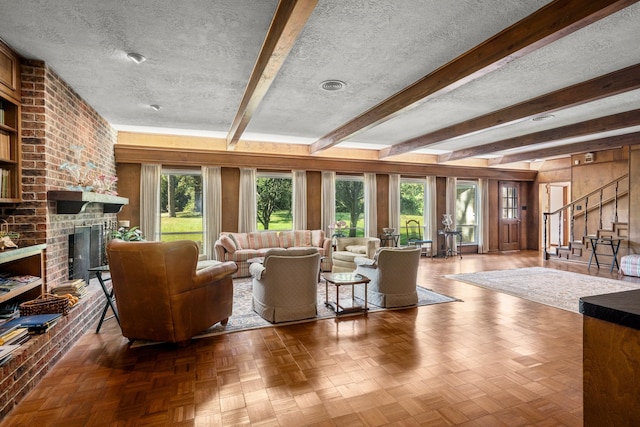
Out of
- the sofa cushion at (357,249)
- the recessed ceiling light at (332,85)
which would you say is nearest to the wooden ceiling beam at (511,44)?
the recessed ceiling light at (332,85)

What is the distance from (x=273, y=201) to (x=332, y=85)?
4.38 m

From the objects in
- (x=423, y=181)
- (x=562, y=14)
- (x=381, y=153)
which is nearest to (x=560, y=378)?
(x=562, y=14)

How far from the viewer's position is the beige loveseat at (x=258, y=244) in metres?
6.29

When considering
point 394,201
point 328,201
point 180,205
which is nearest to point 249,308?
point 180,205

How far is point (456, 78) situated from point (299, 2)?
1.85 m

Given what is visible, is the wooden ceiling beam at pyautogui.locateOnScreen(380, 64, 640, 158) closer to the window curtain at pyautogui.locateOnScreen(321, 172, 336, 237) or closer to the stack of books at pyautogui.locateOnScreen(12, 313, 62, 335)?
the window curtain at pyautogui.locateOnScreen(321, 172, 336, 237)

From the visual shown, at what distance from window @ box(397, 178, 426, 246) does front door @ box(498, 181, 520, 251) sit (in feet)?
9.07

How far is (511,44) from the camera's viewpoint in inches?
104

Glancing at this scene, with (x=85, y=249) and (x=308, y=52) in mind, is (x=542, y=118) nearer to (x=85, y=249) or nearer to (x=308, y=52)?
(x=308, y=52)

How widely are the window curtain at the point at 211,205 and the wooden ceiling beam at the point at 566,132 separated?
229 inches

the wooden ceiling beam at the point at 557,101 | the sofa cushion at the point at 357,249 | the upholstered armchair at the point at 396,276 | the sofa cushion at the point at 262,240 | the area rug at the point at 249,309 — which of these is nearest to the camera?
the wooden ceiling beam at the point at 557,101

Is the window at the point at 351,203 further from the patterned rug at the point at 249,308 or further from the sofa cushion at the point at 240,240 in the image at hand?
the patterned rug at the point at 249,308

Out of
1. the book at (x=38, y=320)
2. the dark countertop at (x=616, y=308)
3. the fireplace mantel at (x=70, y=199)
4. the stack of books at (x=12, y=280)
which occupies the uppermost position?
the fireplace mantel at (x=70, y=199)

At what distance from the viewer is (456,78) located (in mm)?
3195
